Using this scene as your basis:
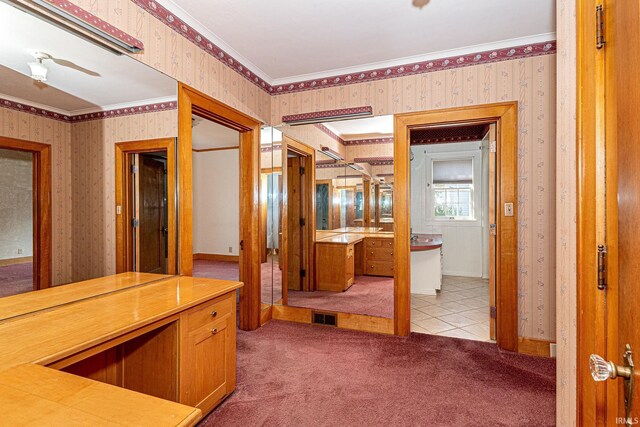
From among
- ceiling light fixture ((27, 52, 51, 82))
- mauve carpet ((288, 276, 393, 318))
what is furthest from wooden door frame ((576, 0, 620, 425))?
mauve carpet ((288, 276, 393, 318))

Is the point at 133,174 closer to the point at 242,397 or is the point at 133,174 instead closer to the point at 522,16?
the point at 242,397

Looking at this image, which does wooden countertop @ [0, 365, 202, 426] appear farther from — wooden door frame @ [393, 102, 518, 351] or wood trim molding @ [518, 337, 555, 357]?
wood trim molding @ [518, 337, 555, 357]

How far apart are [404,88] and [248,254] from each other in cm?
231

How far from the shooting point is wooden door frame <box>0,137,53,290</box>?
4.86 feet

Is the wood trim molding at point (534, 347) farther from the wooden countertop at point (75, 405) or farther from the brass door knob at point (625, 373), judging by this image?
the wooden countertop at point (75, 405)

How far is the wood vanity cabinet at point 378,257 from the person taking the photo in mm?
4875

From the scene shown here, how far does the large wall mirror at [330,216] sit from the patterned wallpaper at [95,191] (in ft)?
5.83

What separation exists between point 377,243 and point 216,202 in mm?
2735

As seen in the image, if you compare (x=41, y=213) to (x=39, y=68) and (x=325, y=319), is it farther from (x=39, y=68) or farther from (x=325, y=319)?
(x=325, y=319)

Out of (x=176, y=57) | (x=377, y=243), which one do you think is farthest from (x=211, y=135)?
(x=377, y=243)

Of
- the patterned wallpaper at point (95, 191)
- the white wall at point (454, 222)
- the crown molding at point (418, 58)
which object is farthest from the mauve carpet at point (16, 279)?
the white wall at point (454, 222)

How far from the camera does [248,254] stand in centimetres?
325

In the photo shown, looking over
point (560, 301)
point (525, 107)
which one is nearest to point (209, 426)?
point (560, 301)

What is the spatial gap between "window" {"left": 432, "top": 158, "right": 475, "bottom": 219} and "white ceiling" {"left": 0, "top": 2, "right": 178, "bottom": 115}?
16.4 feet
